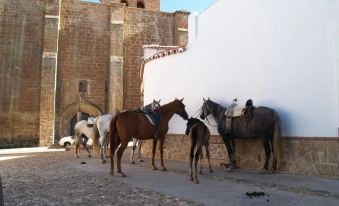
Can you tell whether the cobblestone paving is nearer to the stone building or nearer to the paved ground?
the paved ground

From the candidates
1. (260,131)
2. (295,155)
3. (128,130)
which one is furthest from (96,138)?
(295,155)

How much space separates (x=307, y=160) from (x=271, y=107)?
1.48 m

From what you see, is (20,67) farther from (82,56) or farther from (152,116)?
(152,116)

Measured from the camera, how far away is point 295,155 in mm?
7641

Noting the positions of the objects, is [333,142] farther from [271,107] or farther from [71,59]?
[71,59]

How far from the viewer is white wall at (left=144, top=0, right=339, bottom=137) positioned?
7.20m

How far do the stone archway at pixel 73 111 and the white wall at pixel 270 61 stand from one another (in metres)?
14.5

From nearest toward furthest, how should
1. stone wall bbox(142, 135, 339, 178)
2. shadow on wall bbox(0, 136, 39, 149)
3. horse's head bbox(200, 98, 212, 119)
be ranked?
stone wall bbox(142, 135, 339, 178) → horse's head bbox(200, 98, 212, 119) → shadow on wall bbox(0, 136, 39, 149)

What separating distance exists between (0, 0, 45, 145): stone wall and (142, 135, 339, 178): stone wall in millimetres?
17278

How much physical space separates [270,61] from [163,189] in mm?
4172

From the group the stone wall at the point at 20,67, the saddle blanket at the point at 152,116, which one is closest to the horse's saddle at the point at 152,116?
the saddle blanket at the point at 152,116

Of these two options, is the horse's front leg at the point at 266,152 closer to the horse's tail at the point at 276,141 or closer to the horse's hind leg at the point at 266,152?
the horse's hind leg at the point at 266,152

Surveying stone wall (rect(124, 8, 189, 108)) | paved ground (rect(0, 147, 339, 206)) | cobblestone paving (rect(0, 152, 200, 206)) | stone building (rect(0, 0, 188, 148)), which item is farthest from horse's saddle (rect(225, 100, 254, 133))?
stone wall (rect(124, 8, 189, 108))

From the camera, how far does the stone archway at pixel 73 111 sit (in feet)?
79.3
